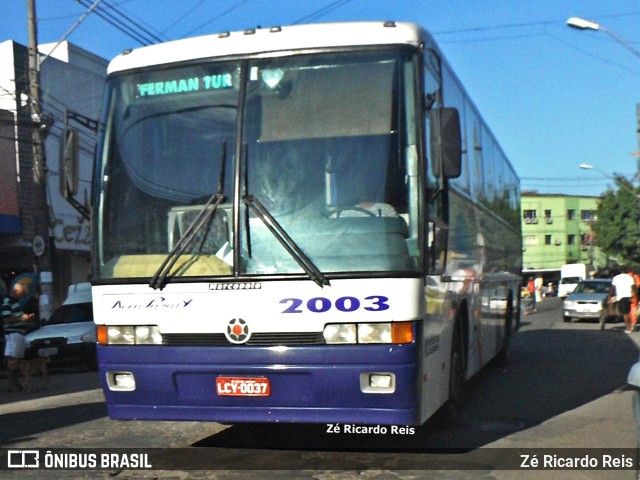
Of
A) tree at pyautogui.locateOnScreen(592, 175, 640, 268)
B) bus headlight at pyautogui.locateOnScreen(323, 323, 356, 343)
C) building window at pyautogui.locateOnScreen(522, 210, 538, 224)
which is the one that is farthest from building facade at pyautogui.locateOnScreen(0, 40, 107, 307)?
building window at pyautogui.locateOnScreen(522, 210, 538, 224)

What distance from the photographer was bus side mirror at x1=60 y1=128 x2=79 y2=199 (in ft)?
24.0

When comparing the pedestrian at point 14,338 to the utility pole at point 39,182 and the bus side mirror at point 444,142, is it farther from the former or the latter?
the bus side mirror at point 444,142

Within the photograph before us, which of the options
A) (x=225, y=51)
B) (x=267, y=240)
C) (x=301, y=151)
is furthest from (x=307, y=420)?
(x=225, y=51)

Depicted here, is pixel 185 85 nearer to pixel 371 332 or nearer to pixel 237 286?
pixel 237 286

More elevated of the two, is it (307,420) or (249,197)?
(249,197)

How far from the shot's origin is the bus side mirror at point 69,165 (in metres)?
7.32

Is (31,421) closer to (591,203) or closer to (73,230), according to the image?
(73,230)

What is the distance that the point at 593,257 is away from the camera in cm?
9775

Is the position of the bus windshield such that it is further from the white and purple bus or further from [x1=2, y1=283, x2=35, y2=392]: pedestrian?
[x1=2, y1=283, x2=35, y2=392]: pedestrian

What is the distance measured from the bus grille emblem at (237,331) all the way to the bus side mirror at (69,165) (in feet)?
5.63

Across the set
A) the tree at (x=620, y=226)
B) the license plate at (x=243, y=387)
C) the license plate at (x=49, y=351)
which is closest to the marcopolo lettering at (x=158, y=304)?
the license plate at (x=243, y=387)

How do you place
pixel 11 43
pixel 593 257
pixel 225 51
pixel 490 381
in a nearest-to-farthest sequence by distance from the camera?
1. pixel 225 51
2. pixel 490 381
3. pixel 11 43
4. pixel 593 257

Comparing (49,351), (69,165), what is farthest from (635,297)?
(69,165)

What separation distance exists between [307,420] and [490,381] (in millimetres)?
6791
